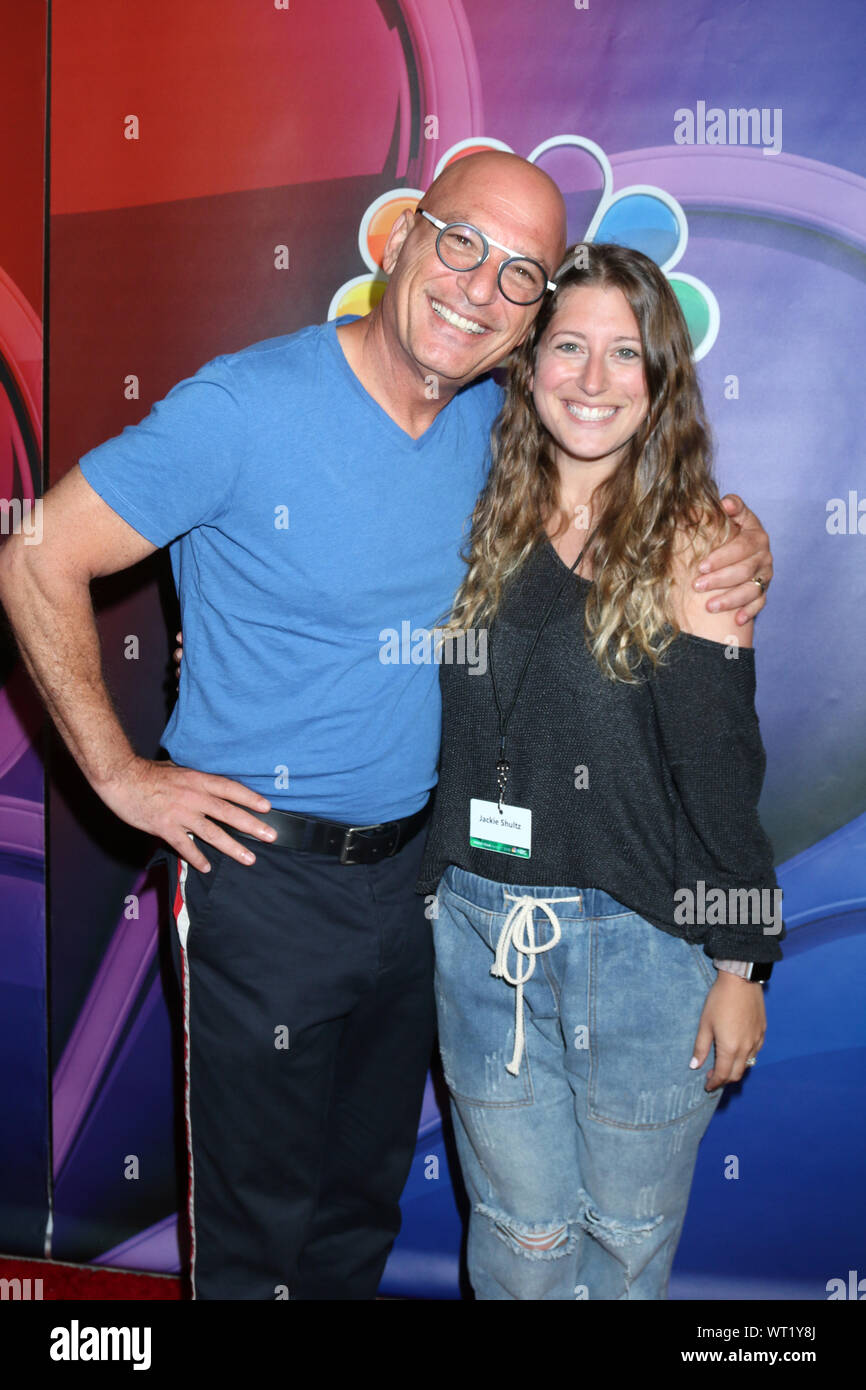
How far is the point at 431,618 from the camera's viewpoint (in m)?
1.86

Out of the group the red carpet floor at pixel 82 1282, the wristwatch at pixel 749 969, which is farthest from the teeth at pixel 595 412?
the red carpet floor at pixel 82 1282

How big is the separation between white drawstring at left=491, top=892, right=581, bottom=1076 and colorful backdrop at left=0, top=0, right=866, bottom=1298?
810mm

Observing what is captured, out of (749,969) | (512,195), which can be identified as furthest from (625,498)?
(749,969)

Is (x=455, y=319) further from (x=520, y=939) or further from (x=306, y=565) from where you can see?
(x=520, y=939)

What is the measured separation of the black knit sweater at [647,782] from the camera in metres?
1.64

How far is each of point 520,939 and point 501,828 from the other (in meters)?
0.18

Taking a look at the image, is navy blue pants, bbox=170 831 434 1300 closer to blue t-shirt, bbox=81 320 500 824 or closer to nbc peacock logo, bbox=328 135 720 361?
blue t-shirt, bbox=81 320 500 824

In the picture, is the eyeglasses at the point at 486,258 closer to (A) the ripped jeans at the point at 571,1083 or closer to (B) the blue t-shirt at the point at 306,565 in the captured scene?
(B) the blue t-shirt at the point at 306,565

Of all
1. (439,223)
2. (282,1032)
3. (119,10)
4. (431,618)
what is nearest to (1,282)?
(119,10)

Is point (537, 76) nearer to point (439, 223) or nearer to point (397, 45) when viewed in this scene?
point (397, 45)

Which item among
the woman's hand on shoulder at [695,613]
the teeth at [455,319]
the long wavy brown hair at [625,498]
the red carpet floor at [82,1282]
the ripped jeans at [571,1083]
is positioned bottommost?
the red carpet floor at [82,1282]

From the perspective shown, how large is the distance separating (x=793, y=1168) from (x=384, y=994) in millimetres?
1098

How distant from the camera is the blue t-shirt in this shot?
1.70 meters

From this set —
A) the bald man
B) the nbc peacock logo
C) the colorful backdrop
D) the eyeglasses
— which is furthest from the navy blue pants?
the nbc peacock logo
